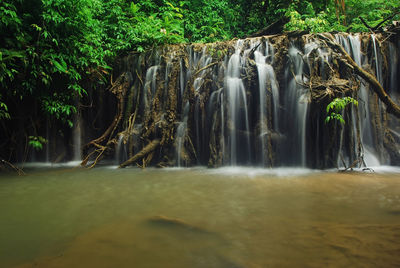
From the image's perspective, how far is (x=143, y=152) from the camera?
603 centimetres

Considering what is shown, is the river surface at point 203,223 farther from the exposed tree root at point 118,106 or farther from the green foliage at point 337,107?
the exposed tree root at point 118,106

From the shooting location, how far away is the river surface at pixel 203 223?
172 centimetres

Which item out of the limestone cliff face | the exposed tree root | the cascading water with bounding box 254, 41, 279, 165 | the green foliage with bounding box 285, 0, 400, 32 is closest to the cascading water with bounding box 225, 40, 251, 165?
the limestone cliff face

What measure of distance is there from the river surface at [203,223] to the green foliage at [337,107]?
1219mm

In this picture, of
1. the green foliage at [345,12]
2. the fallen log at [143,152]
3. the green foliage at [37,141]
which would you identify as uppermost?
the green foliage at [345,12]

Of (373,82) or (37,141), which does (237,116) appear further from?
(37,141)

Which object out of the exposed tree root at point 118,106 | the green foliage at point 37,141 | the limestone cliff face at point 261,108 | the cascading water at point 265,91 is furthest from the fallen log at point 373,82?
the green foliage at point 37,141

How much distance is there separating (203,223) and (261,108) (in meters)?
4.04

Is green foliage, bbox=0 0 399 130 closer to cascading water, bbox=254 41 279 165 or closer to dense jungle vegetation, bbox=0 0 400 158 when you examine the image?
dense jungle vegetation, bbox=0 0 400 158

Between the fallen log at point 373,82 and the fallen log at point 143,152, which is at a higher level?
the fallen log at point 373,82

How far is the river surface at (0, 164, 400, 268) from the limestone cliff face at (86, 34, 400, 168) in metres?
1.51

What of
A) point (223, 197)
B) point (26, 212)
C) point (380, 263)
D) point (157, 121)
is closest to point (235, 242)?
point (380, 263)

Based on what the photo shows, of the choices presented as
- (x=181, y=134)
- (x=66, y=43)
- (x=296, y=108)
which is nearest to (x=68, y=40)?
(x=66, y=43)

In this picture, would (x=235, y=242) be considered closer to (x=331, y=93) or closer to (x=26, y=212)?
(x=26, y=212)
